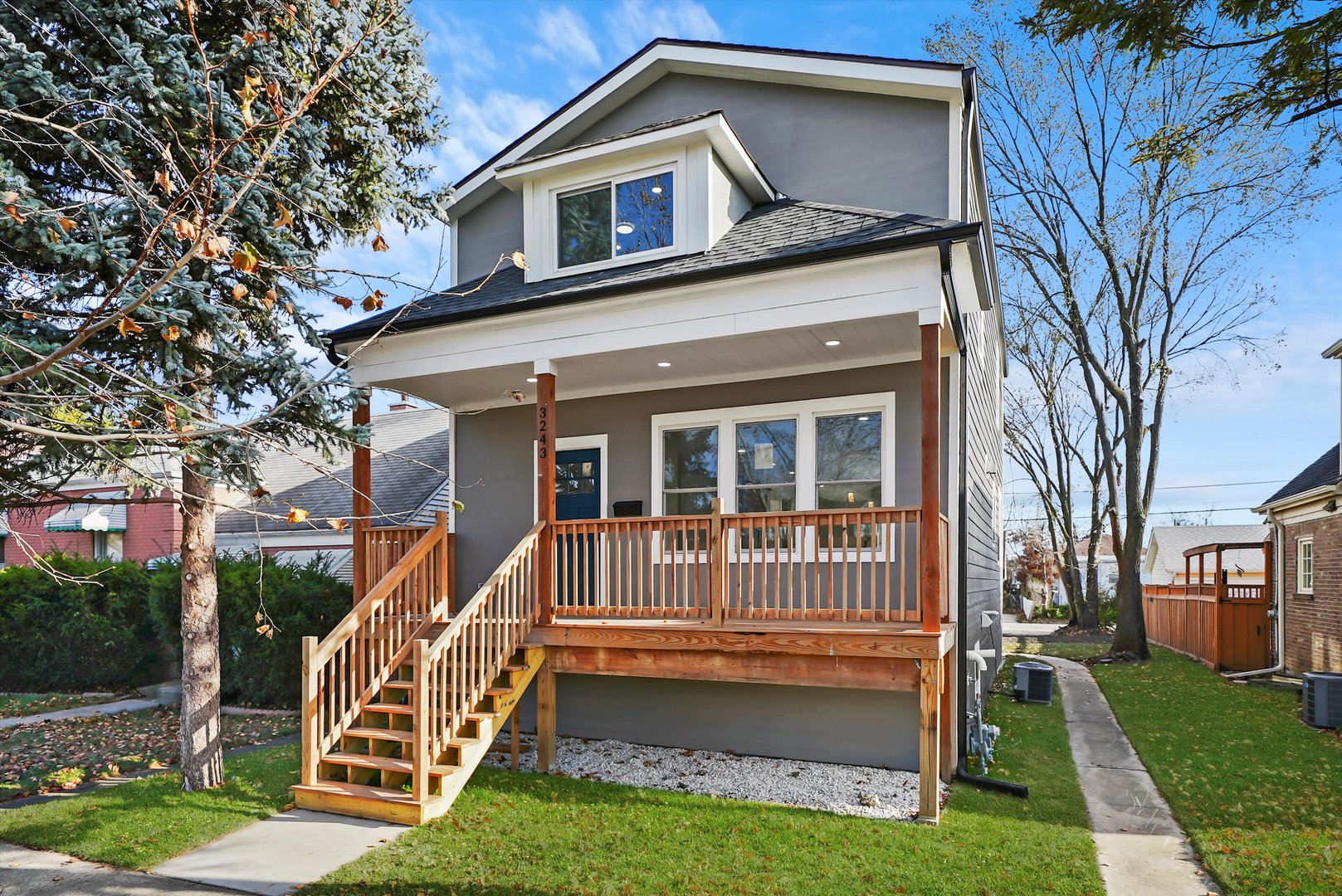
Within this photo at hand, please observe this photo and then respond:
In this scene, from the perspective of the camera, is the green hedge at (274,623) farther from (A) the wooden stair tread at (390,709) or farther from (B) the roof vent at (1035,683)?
(B) the roof vent at (1035,683)

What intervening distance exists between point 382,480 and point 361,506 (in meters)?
8.78

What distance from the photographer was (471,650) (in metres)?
7.01

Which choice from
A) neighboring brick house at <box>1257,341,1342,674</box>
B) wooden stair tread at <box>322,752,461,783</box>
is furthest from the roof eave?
neighboring brick house at <box>1257,341,1342,674</box>

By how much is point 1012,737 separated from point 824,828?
4.36 m

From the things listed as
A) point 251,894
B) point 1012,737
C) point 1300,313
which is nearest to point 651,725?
point 1012,737

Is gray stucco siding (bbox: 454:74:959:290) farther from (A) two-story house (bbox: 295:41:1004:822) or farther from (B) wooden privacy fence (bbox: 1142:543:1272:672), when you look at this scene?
(B) wooden privacy fence (bbox: 1142:543:1272:672)

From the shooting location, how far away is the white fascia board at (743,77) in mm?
8305

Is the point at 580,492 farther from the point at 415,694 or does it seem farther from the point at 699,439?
the point at 415,694

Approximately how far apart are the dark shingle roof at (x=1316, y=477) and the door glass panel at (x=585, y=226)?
1201 centimetres

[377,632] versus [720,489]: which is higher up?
[720,489]

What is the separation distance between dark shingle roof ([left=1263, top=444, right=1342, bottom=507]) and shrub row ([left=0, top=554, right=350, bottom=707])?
15.9 m

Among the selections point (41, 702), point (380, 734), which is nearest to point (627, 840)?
point (380, 734)

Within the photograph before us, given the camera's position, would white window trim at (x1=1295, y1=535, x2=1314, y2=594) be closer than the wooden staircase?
No

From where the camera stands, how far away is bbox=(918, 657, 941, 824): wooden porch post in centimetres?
612
